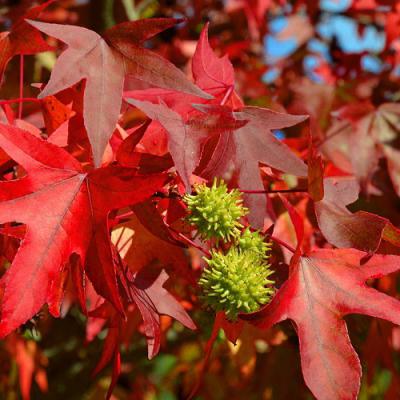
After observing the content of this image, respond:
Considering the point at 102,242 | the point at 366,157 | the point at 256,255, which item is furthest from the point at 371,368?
the point at 102,242

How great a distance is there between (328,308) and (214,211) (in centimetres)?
21

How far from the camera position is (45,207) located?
877 mm

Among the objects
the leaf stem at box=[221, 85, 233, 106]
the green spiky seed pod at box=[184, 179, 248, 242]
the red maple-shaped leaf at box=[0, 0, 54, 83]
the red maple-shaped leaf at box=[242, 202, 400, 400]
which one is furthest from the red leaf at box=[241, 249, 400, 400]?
the red maple-shaped leaf at box=[0, 0, 54, 83]

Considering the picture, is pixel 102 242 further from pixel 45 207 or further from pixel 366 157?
pixel 366 157

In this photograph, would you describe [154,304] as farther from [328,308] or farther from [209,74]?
[209,74]

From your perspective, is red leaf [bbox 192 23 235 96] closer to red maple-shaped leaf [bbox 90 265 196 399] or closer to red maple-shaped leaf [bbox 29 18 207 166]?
red maple-shaped leaf [bbox 29 18 207 166]

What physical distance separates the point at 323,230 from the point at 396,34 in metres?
1.40

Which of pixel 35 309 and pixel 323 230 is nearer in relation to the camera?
pixel 35 309

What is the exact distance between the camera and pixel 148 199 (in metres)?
0.94

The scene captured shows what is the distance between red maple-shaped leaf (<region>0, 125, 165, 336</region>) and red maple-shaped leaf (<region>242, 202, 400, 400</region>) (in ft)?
0.66

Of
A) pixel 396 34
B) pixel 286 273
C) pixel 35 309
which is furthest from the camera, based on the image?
pixel 396 34

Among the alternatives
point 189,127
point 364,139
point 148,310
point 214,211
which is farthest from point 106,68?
point 364,139

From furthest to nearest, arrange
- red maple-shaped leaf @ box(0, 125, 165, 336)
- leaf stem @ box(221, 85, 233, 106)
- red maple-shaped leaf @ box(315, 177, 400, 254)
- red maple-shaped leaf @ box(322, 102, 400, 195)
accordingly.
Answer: red maple-shaped leaf @ box(322, 102, 400, 195)
leaf stem @ box(221, 85, 233, 106)
red maple-shaped leaf @ box(315, 177, 400, 254)
red maple-shaped leaf @ box(0, 125, 165, 336)

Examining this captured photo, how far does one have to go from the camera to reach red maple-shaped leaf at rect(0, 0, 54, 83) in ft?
3.40
